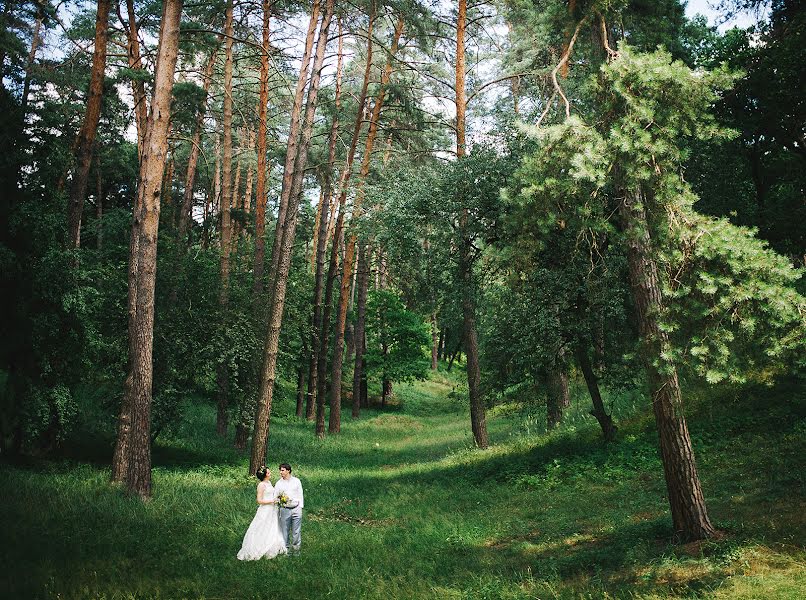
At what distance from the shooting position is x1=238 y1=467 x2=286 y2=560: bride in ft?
28.8

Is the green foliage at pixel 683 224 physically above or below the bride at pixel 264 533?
above

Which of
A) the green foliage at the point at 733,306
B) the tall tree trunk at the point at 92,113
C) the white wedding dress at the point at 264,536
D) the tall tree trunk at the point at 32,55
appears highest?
the tall tree trunk at the point at 32,55

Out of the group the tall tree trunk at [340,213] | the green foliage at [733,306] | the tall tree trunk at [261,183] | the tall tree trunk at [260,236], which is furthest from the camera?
the tall tree trunk at [340,213]

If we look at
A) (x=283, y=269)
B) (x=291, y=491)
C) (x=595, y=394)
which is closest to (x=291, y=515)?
(x=291, y=491)

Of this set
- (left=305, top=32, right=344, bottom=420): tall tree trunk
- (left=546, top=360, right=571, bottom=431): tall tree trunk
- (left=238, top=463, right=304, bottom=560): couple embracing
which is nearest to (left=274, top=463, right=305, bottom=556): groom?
(left=238, top=463, right=304, bottom=560): couple embracing

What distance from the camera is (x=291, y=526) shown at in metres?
9.32

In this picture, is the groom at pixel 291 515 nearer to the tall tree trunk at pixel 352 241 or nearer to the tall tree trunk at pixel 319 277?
the tall tree trunk at pixel 352 241

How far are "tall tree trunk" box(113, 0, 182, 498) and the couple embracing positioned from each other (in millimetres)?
3071

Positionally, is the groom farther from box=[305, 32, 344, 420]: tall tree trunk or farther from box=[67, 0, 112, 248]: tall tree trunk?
box=[305, 32, 344, 420]: tall tree trunk

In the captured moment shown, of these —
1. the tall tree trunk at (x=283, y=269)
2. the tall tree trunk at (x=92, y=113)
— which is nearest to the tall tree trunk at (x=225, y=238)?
the tall tree trunk at (x=283, y=269)

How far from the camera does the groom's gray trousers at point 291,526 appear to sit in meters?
9.22

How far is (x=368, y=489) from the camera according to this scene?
14.9 m

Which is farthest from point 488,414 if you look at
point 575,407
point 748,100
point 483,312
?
point 748,100

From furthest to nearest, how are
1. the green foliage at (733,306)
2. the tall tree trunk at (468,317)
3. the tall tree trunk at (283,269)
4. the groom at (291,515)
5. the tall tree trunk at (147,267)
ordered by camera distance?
1. the tall tree trunk at (468,317)
2. the tall tree trunk at (283,269)
3. the tall tree trunk at (147,267)
4. the groom at (291,515)
5. the green foliage at (733,306)
